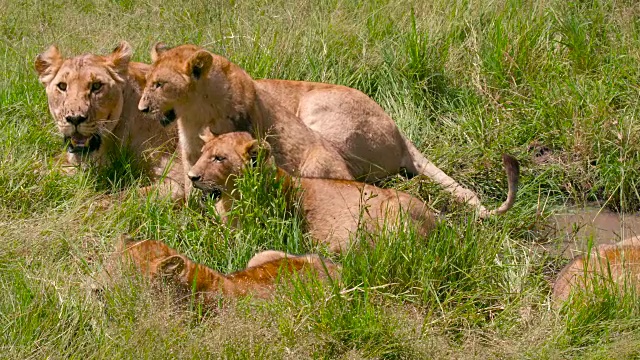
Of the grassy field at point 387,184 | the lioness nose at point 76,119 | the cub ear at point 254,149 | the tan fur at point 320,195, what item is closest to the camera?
the grassy field at point 387,184

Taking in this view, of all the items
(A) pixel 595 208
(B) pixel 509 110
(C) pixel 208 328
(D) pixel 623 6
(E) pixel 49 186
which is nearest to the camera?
(C) pixel 208 328

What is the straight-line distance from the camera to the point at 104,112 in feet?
25.2

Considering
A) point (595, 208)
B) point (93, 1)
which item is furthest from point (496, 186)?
point (93, 1)

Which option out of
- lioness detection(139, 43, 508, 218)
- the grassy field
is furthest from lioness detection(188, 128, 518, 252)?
lioness detection(139, 43, 508, 218)

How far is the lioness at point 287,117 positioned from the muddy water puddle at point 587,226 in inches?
18.9

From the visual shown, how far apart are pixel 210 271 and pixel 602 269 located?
6.34 feet

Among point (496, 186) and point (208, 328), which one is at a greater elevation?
point (208, 328)

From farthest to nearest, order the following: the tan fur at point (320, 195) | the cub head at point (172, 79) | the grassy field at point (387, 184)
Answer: the cub head at point (172, 79)
the tan fur at point (320, 195)
the grassy field at point (387, 184)

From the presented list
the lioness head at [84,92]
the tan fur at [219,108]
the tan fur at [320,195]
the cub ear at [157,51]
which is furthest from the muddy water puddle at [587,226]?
the lioness head at [84,92]

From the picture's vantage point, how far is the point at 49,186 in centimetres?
719

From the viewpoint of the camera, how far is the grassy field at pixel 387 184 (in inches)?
204

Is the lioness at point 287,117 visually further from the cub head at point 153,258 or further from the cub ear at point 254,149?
the cub head at point 153,258

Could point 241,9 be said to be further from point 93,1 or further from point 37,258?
point 37,258

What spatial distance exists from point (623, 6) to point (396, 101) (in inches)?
86.3
